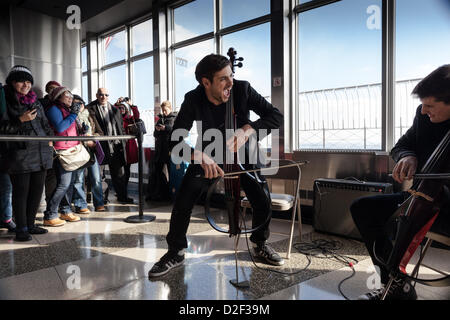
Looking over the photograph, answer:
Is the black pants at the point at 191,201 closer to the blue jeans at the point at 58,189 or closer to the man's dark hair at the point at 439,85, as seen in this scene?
the man's dark hair at the point at 439,85

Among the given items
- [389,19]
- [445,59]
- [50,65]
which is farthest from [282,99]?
[50,65]

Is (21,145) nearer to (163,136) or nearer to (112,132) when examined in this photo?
(112,132)

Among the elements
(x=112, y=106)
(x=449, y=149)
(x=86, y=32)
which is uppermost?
(x=86, y=32)

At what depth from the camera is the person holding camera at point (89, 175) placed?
12.6ft

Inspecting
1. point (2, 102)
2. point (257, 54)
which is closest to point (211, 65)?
point (2, 102)

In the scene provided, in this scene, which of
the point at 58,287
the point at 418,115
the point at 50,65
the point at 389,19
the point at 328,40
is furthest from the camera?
the point at 50,65

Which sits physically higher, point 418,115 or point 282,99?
point 282,99

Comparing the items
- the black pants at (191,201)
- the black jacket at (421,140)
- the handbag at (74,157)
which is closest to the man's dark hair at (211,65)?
the black pants at (191,201)

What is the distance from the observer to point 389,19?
10.6 ft

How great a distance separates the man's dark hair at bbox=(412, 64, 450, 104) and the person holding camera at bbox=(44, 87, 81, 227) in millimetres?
3006

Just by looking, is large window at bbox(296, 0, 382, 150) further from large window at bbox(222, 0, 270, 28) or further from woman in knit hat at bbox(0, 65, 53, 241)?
woman in knit hat at bbox(0, 65, 53, 241)

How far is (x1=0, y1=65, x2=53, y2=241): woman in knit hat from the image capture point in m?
2.81
